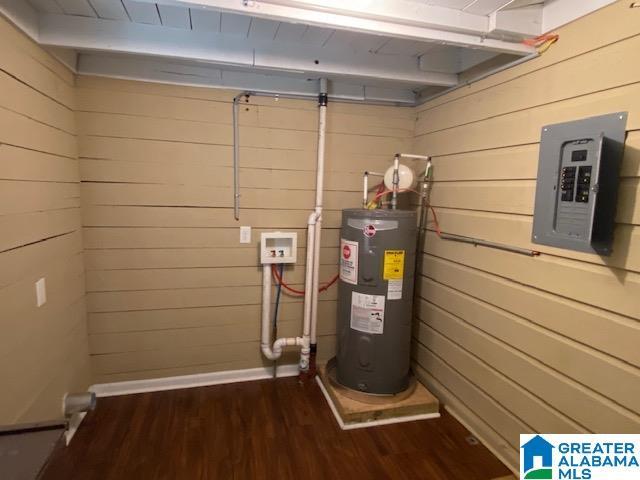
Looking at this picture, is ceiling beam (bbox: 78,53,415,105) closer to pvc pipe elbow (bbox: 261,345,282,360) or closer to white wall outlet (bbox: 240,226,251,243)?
white wall outlet (bbox: 240,226,251,243)

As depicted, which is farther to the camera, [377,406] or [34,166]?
[377,406]

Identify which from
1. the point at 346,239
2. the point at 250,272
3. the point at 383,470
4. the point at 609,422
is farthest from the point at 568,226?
the point at 250,272

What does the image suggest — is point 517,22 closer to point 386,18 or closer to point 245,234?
point 386,18

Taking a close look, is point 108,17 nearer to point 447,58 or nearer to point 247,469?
point 447,58

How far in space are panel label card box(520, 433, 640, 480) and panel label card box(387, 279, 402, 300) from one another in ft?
3.14

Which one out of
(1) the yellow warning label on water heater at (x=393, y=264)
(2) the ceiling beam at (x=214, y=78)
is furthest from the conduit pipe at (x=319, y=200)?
(1) the yellow warning label on water heater at (x=393, y=264)

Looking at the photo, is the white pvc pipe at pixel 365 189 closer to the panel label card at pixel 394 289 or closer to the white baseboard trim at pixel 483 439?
the panel label card at pixel 394 289

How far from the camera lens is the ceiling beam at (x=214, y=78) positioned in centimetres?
211

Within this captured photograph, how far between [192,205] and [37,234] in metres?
0.87

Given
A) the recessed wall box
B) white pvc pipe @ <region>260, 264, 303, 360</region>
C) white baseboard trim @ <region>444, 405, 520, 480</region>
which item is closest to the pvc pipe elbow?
white pvc pipe @ <region>260, 264, 303, 360</region>

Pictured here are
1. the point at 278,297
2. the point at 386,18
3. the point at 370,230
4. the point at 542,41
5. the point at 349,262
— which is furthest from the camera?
the point at 278,297

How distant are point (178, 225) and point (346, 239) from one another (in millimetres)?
1116

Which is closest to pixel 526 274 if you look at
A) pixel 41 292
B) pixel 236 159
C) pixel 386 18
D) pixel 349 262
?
pixel 349 262

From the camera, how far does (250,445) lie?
195 cm
